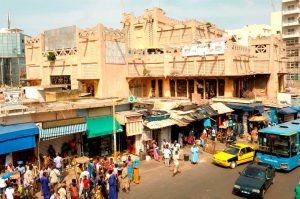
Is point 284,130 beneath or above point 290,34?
beneath

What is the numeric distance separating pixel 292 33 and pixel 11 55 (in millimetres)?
Answer: 67362

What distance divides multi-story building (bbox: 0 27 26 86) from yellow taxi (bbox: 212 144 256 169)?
6507 centimetres

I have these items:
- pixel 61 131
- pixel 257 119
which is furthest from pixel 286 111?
pixel 61 131

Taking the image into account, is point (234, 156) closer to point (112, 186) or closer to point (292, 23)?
point (112, 186)

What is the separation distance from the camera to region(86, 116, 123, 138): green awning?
2006 cm

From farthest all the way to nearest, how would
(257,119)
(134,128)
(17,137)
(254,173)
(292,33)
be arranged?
(292,33), (257,119), (134,128), (17,137), (254,173)

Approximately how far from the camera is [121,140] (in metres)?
23.3

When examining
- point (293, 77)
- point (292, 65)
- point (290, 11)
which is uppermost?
point (290, 11)

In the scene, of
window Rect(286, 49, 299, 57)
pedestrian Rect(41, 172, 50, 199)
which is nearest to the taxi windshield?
pedestrian Rect(41, 172, 50, 199)

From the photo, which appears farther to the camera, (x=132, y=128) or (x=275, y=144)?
(x=132, y=128)

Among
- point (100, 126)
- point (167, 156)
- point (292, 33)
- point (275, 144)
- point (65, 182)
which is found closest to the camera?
point (65, 182)

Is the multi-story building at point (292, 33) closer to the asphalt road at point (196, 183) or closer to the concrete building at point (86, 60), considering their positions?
the concrete building at point (86, 60)

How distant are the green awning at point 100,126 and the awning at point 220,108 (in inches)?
427

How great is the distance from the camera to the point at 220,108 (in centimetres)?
2833
